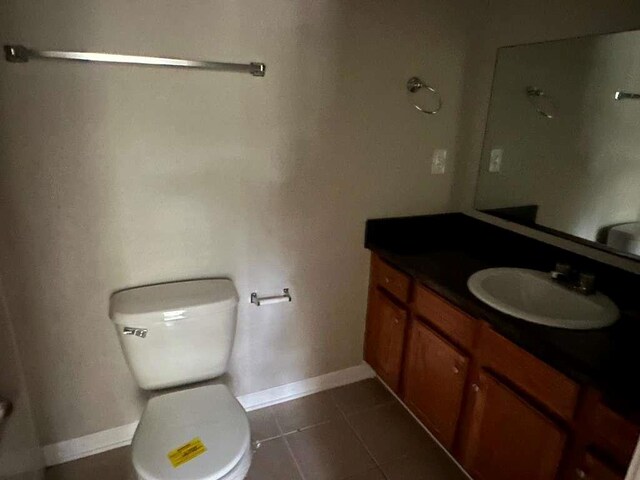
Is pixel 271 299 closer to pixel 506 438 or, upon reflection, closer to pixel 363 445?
pixel 363 445

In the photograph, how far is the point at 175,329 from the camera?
1.54 m

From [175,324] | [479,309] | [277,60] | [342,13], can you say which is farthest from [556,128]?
[175,324]

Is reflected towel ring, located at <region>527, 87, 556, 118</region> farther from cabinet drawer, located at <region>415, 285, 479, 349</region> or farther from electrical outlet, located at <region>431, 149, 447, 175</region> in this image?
cabinet drawer, located at <region>415, 285, 479, 349</region>

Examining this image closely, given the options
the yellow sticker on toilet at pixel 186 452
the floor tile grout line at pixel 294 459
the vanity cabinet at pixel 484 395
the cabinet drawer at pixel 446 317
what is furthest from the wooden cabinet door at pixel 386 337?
the yellow sticker on toilet at pixel 186 452

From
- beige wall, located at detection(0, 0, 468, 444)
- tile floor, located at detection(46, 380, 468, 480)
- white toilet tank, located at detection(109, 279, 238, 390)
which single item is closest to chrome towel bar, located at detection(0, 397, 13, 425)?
beige wall, located at detection(0, 0, 468, 444)

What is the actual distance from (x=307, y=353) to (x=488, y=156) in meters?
1.28

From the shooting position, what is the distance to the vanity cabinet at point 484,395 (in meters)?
1.11

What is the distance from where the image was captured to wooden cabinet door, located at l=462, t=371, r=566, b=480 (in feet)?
4.03

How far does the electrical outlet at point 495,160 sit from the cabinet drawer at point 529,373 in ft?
2.85

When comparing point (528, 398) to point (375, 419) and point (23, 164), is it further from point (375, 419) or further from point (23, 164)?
point (23, 164)

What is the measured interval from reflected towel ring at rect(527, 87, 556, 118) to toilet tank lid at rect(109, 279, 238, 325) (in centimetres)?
144

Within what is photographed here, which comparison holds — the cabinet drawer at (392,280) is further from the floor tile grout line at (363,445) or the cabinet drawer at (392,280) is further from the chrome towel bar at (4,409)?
the chrome towel bar at (4,409)

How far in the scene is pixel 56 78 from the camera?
1.36 m

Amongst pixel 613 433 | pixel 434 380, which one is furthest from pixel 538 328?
pixel 434 380
